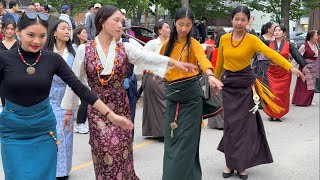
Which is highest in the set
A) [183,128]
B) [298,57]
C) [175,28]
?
[175,28]

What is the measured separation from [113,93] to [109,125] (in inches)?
10.4

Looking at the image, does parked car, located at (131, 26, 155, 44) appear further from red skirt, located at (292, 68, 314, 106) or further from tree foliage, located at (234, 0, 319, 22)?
red skirt, located at (292, 68, 314, 106)

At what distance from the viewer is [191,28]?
4.67 m

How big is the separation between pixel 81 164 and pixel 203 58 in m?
2.45

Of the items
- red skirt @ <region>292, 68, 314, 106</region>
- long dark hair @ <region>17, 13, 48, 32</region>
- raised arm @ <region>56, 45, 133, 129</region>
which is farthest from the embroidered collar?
red skirt @ <region>292, 68, 314, 106</region>

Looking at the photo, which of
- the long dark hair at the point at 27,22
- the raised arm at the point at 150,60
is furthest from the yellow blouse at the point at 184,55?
the long dark hair at the point at 27,22

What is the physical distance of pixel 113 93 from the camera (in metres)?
4.00

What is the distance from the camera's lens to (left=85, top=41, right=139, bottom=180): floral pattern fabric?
3971mm

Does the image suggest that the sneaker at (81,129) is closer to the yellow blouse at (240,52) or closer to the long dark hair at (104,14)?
the yellow blouse at (240,52)

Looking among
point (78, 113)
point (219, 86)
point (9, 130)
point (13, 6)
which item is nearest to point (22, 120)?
point (9, 130)

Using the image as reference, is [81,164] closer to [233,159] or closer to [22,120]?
[233,159]

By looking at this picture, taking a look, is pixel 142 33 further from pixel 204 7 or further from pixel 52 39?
pixel 52 39

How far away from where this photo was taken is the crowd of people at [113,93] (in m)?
3.32

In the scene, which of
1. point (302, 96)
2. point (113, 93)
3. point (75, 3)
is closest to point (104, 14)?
point (113, 93)
